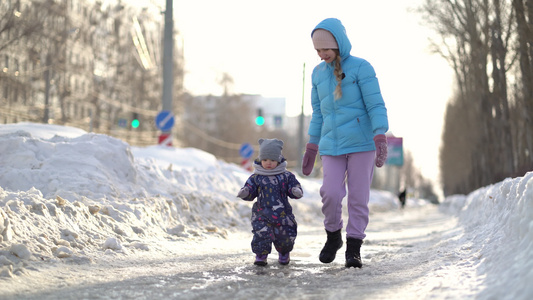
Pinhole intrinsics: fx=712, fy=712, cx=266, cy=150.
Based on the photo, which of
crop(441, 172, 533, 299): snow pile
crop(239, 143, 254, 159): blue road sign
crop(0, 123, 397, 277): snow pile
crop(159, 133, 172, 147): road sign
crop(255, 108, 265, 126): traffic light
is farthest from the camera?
crop(239, 143, 254, 159): blue road sign

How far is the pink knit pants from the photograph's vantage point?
584 cm

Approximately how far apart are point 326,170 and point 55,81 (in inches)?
1228

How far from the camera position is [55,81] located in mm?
34969

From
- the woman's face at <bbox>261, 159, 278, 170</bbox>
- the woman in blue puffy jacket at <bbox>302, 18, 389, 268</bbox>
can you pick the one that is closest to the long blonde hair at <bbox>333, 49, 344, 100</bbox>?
the woman in blue puffy jacket at <bbox>302, 18, 389, 268</bbox>

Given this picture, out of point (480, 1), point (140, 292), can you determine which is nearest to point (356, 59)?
point (140, 292)

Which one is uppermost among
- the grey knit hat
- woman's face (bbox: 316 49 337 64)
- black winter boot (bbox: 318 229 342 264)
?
woman's face (bbox: 316 49 337 64)

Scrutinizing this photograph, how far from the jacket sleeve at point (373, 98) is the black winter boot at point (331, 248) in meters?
0.96

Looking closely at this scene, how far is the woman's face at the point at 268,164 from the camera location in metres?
5.85

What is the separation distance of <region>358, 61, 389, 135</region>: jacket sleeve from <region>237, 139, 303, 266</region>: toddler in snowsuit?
80 cm

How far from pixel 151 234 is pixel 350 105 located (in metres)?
2.90

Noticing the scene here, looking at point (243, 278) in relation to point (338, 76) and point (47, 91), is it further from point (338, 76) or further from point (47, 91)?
point (47, 91)

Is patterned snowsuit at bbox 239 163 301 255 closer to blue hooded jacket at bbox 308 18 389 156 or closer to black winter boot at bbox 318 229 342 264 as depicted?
black winter boot at bbox 318 229 342 264

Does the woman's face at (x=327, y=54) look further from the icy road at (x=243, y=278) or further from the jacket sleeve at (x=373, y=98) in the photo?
the icy road at (x=243, y=278)

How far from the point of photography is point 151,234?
7.62m
